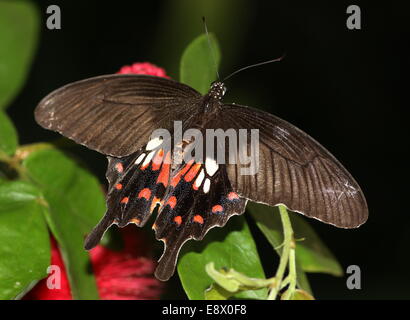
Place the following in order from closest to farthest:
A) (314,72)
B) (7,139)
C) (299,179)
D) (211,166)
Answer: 1. (299,179)
2. (211,166)
3. (7,139)
4. (314,72)

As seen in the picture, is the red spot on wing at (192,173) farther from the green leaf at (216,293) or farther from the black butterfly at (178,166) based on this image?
the green leaf at (216,293)

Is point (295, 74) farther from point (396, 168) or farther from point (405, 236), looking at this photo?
point (405, 236)

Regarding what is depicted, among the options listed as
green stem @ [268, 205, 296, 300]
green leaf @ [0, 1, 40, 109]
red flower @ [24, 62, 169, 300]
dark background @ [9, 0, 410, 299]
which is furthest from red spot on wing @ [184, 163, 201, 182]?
dark background @ [9, 0, 410, 299]

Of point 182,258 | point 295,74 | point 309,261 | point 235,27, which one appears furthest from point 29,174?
point 295,74

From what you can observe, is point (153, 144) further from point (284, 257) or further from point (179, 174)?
point (284, 257)

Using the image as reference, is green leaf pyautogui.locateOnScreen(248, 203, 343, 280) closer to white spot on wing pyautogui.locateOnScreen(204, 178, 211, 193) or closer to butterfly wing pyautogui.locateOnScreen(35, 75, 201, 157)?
white spot on wing pyautogui.locateOnScreen(204, 178, 211, 193)

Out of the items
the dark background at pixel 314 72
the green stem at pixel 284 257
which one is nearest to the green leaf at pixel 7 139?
the green stem at pixel 284 257

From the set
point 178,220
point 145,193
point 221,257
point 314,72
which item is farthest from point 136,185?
point 314,72
